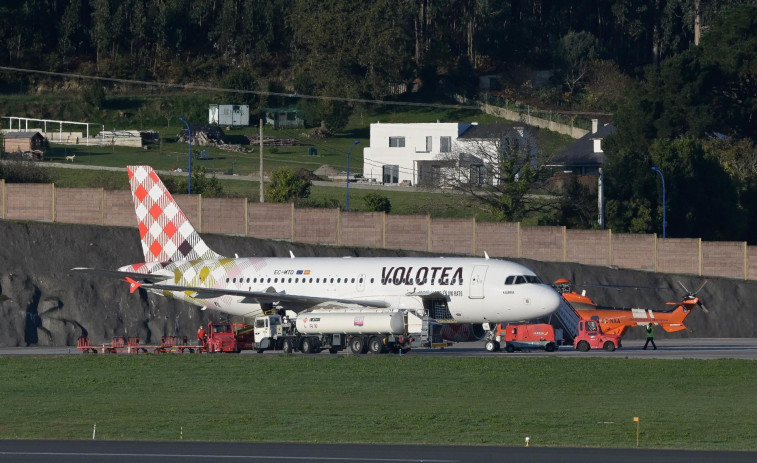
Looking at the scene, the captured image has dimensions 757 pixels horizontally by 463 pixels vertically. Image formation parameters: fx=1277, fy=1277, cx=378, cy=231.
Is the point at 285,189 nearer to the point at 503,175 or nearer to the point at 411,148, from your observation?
the point at 503,175

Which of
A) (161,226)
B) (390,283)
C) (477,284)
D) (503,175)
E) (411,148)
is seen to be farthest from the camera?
(411,148)

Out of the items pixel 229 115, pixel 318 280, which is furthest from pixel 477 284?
pixel 229 115

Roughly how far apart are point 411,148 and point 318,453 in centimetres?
11152

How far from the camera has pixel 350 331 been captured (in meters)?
53.8

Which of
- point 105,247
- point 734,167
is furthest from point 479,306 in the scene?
point 734,167

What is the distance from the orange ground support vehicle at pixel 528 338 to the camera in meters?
55.7

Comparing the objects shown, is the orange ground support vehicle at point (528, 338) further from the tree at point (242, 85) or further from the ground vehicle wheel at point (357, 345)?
the tree at point (242, 85)

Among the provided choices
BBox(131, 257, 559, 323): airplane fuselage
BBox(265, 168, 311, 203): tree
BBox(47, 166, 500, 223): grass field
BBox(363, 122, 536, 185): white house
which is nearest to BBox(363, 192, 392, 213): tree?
BBox(47, 166, 500, 223): grass field

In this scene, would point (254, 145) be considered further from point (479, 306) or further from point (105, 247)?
point (479, 306)

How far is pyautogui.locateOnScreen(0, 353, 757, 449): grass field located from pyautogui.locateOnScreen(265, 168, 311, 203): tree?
50075mm

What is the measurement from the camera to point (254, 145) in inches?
5955

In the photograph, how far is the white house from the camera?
13400cm

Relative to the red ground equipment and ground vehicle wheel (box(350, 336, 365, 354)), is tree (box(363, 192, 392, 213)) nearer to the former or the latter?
the red ground equipment

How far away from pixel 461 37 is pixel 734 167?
81987 mm
